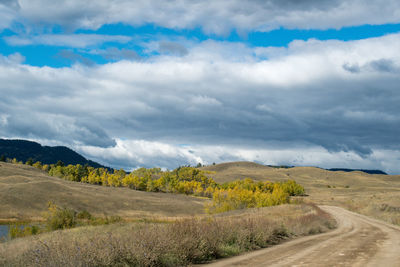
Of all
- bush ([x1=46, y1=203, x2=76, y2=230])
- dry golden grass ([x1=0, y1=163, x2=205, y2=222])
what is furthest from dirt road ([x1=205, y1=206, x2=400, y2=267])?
dry golden grass ([x1=0, y1=163, x2=205, y2=222])

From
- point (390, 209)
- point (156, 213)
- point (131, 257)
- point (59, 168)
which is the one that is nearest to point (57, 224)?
point (131, 257)

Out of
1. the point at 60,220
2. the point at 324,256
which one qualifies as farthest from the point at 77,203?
the point at 324,256

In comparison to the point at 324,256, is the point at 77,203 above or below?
below

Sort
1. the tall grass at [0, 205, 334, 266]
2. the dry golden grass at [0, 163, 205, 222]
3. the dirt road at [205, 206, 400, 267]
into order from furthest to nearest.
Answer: the dry golden grass at [0, 163, 205, 222], the dirt road at [205, 206, 400, 267], the tall grass at [0, 205, 334, 266]

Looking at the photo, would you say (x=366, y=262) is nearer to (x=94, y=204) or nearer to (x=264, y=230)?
(x=264, y=230)

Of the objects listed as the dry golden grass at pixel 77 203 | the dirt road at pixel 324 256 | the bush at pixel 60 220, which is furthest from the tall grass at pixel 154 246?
the dry golden grass at pixel 77 203

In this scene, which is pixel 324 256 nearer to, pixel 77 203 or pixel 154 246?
pixel 154 246

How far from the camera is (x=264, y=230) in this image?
2034 centimetres

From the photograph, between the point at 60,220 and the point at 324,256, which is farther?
the point at 60,220

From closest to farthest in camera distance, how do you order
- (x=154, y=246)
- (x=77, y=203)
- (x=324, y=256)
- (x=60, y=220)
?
(x=154, y=246), (x=324, y=256), (x=60, y=220), (x=77, y=203)

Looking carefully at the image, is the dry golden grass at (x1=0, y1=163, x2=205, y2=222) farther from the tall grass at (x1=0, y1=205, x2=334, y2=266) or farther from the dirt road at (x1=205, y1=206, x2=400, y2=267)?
the dirt road at (x1=205, y1=206, x2=400, y2=267)

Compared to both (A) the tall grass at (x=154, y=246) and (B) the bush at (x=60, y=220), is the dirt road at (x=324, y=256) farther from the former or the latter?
(B) the bush at (x=60, y=220)

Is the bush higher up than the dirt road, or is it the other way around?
the dirt road

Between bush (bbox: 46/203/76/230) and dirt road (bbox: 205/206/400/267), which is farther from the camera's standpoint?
bush (bbox: 46/203/76/230)
